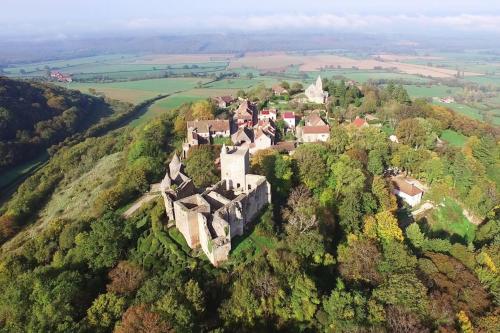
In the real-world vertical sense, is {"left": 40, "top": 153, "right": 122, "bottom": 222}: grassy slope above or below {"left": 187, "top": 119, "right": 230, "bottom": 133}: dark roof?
below

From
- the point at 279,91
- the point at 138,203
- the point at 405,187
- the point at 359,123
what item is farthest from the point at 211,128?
the point at 405,187

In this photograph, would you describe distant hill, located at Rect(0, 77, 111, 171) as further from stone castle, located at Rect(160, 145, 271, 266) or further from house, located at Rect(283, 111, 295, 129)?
stone castle, located at Rect(160, 145, 271, 266)

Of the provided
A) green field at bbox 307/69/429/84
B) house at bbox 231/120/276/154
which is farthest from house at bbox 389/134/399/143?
green field at bbox 307/69/429/84

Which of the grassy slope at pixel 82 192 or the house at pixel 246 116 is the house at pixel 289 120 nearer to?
the house at pixel 246 116

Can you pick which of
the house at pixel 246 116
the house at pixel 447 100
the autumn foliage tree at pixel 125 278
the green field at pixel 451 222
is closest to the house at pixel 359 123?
the house at pixel 246 116

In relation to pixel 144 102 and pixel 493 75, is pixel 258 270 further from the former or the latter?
pixel 493 75

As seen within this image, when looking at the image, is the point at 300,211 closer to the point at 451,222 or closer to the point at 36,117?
the point at 451,222
